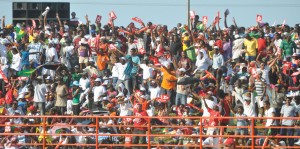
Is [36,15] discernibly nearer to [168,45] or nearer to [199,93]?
[168,45]

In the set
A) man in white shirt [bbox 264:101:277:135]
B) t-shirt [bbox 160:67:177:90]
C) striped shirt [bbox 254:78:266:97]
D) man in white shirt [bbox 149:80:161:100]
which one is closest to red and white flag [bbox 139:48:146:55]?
t-shirt [bbox 160:67:177:90]

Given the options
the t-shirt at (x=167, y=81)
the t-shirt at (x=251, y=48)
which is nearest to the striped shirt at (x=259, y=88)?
the t-shirt at (x=167, y=81)

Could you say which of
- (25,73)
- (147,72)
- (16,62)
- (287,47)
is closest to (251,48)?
(287,47)

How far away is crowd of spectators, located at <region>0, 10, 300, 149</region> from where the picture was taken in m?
32.2

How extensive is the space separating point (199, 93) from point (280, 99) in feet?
7.51

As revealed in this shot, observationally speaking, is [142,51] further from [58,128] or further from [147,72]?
[58,128]

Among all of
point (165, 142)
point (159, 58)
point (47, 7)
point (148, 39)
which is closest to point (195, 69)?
point (159, 58)

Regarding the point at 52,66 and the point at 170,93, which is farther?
the point at 52,66

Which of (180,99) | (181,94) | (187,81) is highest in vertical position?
(187,81)

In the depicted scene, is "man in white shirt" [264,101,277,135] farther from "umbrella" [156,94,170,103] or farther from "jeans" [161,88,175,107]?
"jeans" [161,88,175,107]

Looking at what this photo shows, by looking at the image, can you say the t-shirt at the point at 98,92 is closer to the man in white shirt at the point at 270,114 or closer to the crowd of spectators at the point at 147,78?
the crowd of spectators at the point at 147,78

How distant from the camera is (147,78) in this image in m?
37.8

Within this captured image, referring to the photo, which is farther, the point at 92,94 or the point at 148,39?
the point at 148,39

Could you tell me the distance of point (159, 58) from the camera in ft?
127
